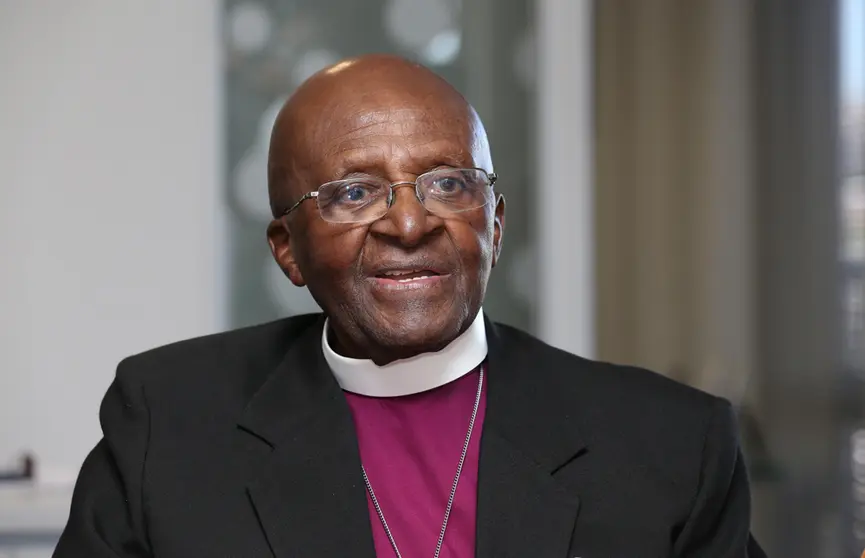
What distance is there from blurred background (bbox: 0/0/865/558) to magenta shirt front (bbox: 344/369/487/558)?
1.36m

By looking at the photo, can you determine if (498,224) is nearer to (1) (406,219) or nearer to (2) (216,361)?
(1) (406,219)

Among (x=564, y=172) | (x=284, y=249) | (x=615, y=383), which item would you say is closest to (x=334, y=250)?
(x=284, y=249)

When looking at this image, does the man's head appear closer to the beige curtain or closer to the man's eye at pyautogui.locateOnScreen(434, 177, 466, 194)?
the man's eye at pyautogui.locateOnScreen(434, 177, 466, 194)

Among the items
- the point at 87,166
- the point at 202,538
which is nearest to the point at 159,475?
the point at 202,538

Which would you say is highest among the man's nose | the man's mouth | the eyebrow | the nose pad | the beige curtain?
the eyebrow

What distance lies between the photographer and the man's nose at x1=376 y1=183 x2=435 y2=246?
1.44m

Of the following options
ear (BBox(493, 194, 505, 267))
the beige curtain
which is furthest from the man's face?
the beige curtain

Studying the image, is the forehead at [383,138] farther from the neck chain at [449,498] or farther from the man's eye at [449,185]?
the neck chain at [449,498]

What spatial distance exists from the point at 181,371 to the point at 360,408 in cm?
26

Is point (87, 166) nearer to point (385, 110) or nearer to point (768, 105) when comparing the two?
point (385, 110)

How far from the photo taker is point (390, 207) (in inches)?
57.7

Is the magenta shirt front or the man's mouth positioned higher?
the man's mouth

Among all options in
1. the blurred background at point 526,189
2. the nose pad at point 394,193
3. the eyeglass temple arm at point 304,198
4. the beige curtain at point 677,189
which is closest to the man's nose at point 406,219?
the nose pad at point 394,193

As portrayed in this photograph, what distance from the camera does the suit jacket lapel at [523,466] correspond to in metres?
1.44
